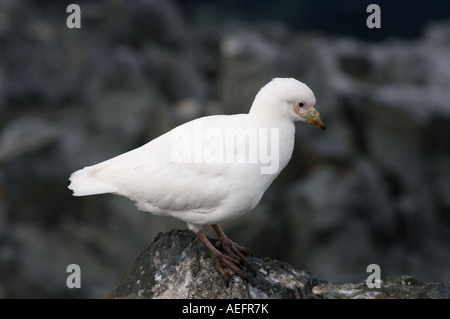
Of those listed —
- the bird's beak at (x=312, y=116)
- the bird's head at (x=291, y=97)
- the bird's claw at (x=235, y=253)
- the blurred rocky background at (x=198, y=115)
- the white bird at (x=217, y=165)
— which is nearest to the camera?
the white bird at (x=217, y=165)

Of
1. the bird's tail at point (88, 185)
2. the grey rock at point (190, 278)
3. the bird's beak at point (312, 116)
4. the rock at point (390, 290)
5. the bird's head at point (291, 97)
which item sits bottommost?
the rock at point (390, 290)

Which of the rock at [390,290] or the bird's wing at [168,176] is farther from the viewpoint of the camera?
the rock at [390,290]

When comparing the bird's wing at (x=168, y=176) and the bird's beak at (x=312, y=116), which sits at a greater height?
the bird's beak at (x=312, y=116)

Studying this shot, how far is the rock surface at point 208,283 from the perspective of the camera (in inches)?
287

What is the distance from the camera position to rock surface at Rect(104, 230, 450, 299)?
7281mm

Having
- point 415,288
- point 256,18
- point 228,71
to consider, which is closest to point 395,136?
point 228,71

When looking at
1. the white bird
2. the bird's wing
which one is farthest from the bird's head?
the bird's wing

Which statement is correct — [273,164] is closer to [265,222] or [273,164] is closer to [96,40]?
[265,222]

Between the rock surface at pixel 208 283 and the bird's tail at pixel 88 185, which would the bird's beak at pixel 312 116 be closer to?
the rock surface at pixel 208 283

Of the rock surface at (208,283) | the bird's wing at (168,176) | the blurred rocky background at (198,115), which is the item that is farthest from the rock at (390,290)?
the blurred rocky background at (198,115)

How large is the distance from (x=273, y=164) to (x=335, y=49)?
1927cm

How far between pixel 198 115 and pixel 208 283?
13.0 metres

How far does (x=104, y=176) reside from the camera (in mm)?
7586

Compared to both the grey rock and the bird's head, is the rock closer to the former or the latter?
the grey rock
